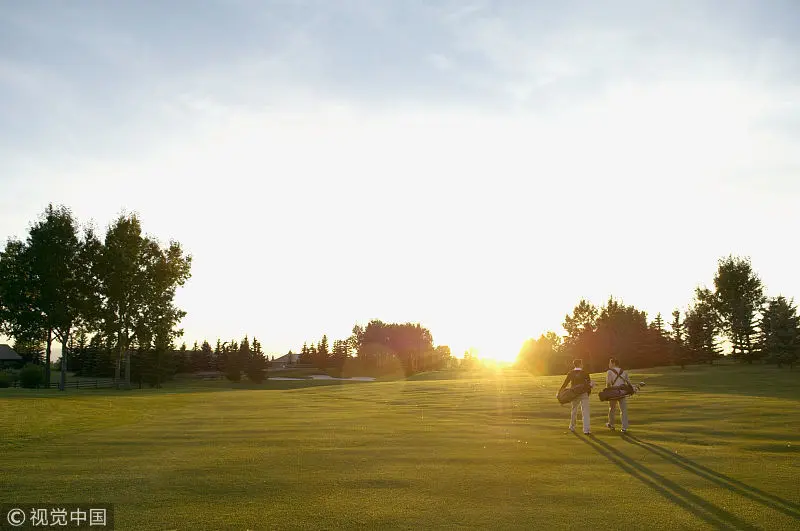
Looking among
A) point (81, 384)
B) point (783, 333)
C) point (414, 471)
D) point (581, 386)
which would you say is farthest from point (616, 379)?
point (81, 384)

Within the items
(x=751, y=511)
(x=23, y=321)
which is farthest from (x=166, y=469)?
(x=23, y=321)

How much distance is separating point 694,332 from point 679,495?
6611 centimetres

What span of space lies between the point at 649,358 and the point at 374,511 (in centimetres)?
8196

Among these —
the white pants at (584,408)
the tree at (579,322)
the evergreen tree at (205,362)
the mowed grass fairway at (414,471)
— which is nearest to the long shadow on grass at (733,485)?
the mowed grass fairway at (414,471)

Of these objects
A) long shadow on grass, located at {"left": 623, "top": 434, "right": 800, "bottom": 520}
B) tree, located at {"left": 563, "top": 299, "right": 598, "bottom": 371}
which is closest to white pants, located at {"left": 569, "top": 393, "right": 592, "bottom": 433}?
long shadow on grass, located at {"left": 623, "top": 434, "right": 800, "bottom": 520}

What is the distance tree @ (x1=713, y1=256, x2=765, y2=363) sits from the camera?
241ft

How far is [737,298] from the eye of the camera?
8088 centimetres

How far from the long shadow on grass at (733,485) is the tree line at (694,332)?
44.9m

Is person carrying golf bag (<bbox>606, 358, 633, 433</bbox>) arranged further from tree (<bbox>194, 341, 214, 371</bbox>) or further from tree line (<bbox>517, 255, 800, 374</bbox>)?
tree (<bbox>194, 341, 214, 371</bbox>)

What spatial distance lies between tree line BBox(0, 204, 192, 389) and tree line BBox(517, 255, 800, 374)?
49517mm

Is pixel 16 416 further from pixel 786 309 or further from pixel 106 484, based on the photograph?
pixel 786 309

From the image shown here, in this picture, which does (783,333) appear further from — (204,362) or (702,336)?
(204,362)

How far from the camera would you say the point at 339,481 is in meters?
11.0

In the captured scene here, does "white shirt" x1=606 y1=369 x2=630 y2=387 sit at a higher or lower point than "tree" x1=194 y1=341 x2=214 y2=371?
higher
